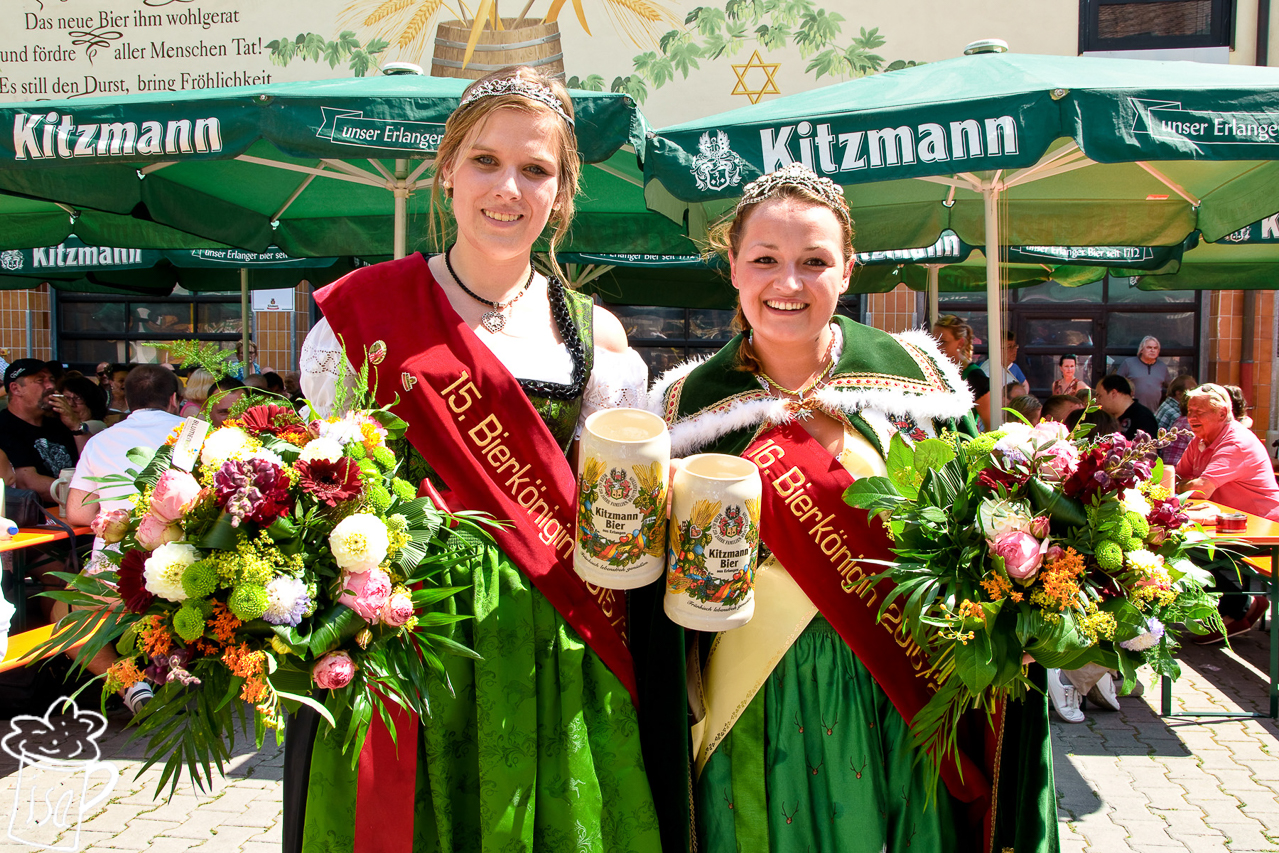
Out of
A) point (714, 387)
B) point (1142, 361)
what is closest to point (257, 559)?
point (714, 387)

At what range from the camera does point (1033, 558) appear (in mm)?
1438

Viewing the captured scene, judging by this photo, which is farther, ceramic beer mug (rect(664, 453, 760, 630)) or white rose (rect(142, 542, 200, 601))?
ceramic beer mug (rect(664, 453, 760, 630))

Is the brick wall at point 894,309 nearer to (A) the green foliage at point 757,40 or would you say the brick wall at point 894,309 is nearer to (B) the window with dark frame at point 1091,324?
(B) the window with dark frame at point 1091,324

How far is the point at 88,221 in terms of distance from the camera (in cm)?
631

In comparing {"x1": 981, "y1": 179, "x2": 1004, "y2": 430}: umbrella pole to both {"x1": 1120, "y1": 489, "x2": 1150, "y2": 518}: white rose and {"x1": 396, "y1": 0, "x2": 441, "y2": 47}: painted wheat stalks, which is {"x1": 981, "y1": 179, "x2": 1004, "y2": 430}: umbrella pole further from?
{"x1": 396, "y1": 0, "x2": 441, "y2": 47}: painted wheat stalks

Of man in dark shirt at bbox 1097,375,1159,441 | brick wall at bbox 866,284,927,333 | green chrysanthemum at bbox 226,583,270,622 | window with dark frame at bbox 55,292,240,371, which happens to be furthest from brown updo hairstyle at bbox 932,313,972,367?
window with dark frame at bbox 55,292,240,371

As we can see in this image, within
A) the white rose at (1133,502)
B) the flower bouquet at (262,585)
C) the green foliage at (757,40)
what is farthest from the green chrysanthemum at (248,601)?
the green foliage at (757,40)

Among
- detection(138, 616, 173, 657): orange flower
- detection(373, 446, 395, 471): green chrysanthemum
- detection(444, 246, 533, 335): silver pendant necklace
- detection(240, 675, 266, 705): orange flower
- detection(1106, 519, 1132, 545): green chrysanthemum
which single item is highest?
detection(444, 246, 533, 335): silver pendant necklace

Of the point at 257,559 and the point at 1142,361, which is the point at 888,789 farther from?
the point at 1142,361

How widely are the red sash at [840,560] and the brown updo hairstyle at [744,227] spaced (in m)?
0.23

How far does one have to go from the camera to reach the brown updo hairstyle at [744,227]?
177 cm

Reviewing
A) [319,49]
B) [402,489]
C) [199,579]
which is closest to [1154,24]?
[319,49]

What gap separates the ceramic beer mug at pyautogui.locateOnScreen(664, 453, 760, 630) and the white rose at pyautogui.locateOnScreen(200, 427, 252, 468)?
2.32ft

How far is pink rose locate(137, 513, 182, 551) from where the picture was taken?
4.37 ft
